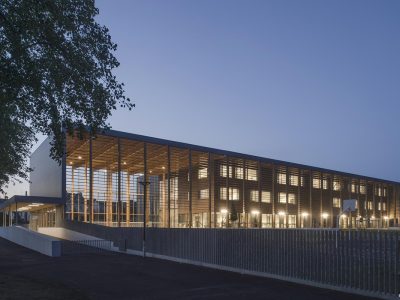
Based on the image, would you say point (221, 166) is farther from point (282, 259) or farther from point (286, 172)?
point (282, 259)

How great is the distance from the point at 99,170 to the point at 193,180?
12430mm

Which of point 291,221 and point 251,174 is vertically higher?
point 251,174

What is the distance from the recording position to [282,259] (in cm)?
1933

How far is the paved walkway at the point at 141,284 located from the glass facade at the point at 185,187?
28368 millimetres

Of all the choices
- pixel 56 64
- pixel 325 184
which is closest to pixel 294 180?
pixel 325 184

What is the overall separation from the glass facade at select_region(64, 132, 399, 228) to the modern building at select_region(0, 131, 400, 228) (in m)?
0.12

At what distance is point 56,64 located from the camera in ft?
44.2

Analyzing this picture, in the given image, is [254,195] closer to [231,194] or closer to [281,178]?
[231,194]

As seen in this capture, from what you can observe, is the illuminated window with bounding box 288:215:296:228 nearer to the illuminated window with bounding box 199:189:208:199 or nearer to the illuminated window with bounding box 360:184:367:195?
the illuminated window with bounding box 199:189:208:199

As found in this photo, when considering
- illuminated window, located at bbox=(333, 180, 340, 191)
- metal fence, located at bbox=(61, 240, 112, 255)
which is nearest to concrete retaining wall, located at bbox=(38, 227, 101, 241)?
metal fence, located at bbox=(61, 240, 112, 255)

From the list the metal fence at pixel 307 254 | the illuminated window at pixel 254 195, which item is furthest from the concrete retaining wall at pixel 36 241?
the illuminated window at pixel 254 195

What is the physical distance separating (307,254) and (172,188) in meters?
47.8

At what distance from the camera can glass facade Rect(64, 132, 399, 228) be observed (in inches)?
2277

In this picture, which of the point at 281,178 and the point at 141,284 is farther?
the point at 281,178
